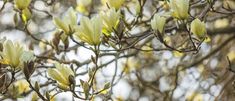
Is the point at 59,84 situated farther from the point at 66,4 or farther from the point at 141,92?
the point at 141,92

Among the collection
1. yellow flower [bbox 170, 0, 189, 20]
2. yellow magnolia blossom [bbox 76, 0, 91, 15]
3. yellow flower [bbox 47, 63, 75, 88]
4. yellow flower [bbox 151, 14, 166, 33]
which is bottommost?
yellow magnolia blossom [bbox 76, 0, 91, 15]

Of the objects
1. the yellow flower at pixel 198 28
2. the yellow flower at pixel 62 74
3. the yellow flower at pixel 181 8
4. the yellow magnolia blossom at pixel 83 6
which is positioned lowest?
the yellow magnolia blossom at pixel 83 6

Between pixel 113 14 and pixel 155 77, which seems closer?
pixel 113 14

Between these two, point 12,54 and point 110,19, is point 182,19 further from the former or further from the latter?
point 12,54

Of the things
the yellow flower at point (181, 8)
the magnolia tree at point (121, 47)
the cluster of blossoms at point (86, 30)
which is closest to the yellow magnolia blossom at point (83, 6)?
the magnolia tree at point (121, 47)

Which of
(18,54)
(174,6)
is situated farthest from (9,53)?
(174,6)

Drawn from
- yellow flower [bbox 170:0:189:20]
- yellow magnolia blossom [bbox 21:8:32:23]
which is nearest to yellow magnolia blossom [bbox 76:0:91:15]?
yellow magnolia blossom [bbox 21:8:32:23]

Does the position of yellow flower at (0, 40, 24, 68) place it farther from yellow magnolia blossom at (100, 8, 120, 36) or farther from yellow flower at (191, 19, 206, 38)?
yellow flower at (191, 19, 206, 38)

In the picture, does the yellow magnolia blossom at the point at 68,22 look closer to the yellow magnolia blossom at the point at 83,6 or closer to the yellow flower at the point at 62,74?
the yellow flower at the point at 62,74

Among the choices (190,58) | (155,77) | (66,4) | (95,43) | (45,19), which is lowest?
(155,77)
